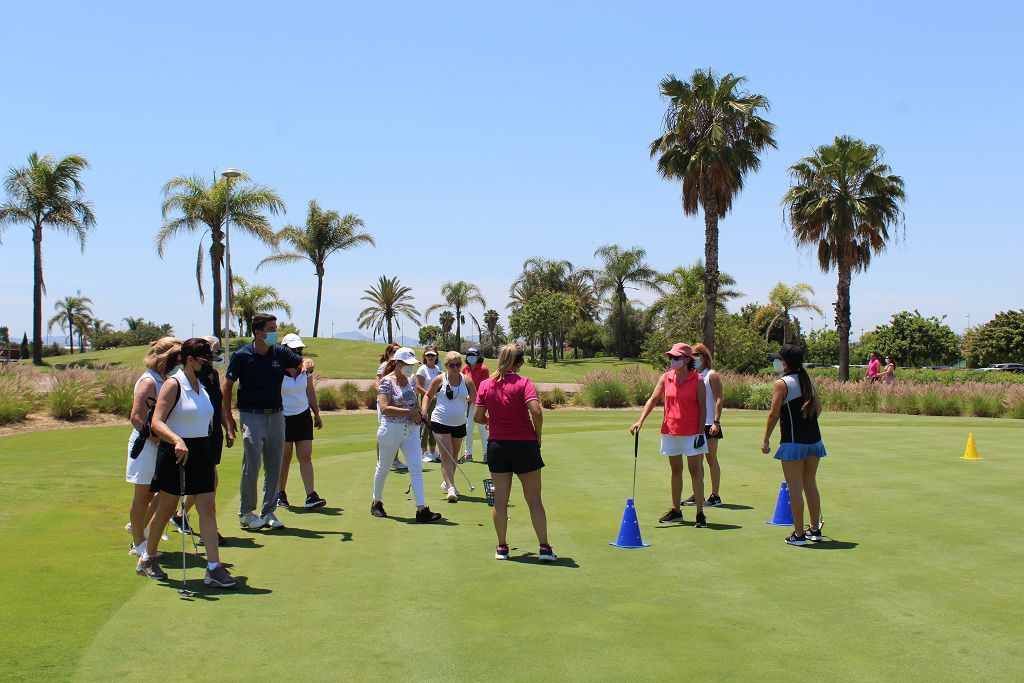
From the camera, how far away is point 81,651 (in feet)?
19.0

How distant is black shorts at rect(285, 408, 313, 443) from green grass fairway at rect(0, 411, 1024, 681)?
924 mm

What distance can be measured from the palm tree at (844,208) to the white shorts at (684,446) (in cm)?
3683

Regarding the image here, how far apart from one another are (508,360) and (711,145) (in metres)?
34.1

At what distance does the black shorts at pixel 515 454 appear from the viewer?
27.8ft

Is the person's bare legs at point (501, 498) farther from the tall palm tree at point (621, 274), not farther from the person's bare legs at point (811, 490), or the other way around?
the tall palm tree at point (621, 274)

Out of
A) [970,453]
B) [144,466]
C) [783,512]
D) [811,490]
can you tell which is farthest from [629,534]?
[970,453]

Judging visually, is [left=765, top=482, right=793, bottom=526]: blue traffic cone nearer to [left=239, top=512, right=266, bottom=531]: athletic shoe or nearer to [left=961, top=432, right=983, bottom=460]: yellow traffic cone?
[left=239, top=512, right=266, bottom=531]: athletic shoe

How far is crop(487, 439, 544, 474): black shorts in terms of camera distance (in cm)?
848

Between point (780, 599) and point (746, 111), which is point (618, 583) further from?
point (746, 111)

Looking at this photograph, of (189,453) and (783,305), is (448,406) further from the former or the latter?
(783,305)

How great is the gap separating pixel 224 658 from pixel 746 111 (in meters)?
38.9

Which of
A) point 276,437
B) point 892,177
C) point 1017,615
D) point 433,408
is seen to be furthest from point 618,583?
point 892,177

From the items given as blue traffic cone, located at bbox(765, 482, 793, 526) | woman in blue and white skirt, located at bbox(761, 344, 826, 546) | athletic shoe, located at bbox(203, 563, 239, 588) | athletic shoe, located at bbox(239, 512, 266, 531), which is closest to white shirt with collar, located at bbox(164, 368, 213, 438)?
athletic shoe, located at bbox(203, 563, 239, 588)

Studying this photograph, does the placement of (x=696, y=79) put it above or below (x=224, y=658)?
above
